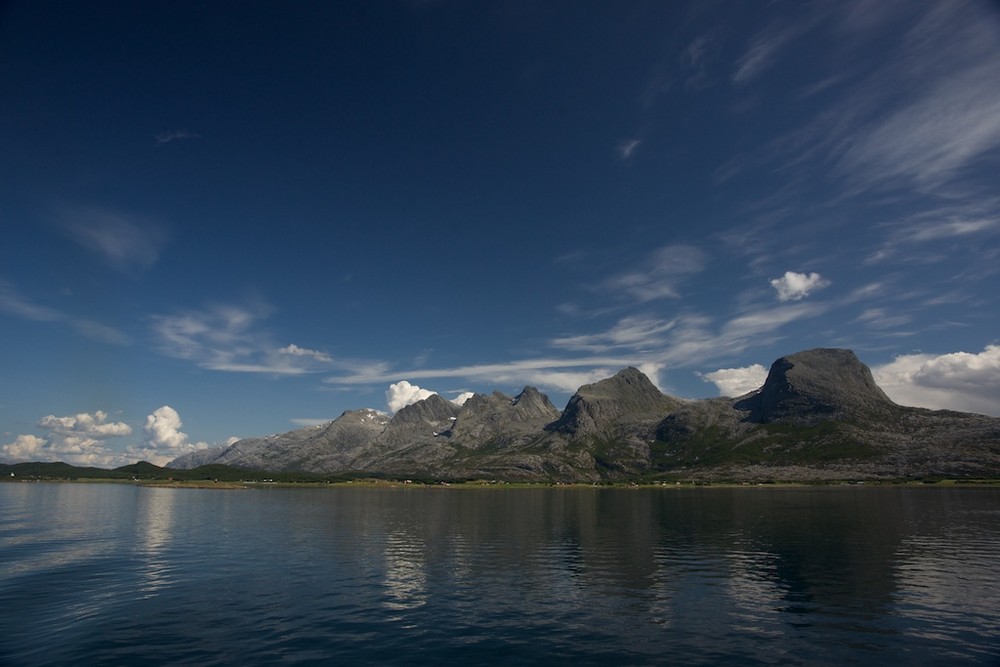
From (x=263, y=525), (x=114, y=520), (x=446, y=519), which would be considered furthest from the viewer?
(x=446, y=519)

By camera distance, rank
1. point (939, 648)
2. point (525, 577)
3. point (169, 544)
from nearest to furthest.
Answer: point (939, 648) < point (525, 577) < point (169, 544)

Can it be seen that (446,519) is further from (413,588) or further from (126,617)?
(126,617)

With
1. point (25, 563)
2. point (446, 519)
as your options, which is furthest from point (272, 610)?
point (446, 519)

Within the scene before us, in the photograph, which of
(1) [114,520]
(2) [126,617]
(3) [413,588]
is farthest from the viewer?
(1) [114,520]

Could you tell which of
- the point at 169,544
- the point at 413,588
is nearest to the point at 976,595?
the point at 413,588

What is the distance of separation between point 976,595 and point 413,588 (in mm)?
55914

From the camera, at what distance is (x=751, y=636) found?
1570 inches

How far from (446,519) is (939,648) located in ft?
387

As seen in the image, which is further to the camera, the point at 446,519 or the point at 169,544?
the point at 446,519

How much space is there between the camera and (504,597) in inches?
2069

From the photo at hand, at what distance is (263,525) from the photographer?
120 m

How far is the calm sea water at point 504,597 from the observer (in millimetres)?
37438

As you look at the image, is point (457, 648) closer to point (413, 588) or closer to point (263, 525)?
point (413, 588)

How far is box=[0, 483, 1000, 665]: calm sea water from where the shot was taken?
123 ft
